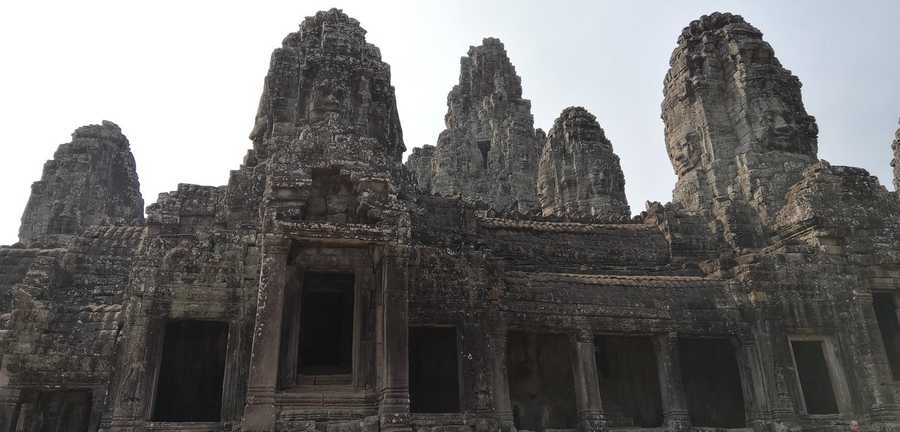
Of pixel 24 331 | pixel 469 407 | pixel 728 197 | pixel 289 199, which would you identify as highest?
pixel 728 197

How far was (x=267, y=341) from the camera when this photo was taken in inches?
370

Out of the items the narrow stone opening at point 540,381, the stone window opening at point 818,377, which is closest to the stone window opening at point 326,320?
the narrow stone opening at point 540,381

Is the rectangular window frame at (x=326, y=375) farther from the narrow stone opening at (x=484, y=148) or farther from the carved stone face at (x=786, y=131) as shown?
the narrow stone opening at (x=484, y=148)

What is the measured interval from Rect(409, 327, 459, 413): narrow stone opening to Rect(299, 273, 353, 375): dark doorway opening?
5.42ft

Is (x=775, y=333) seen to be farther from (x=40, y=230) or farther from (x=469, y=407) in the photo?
(x=40, y=230)

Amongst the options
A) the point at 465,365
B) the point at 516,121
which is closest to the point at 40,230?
the point at 465,365

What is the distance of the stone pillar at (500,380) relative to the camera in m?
12.2

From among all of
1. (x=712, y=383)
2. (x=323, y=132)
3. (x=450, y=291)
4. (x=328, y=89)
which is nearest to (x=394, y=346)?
(x=450, y=291)

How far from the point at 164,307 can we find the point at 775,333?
12.9 meters

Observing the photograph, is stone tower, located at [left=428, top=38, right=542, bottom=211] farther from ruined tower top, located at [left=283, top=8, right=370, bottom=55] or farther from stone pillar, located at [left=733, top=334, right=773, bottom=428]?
Result: stone pillar, located at [left=733, top=334, right=773, bottom=428]

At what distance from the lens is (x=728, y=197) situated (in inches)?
712

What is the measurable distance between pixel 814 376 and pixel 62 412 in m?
17.7

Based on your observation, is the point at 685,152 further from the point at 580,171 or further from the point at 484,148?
the point at 484,148

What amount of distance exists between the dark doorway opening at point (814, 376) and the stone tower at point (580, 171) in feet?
35.8
